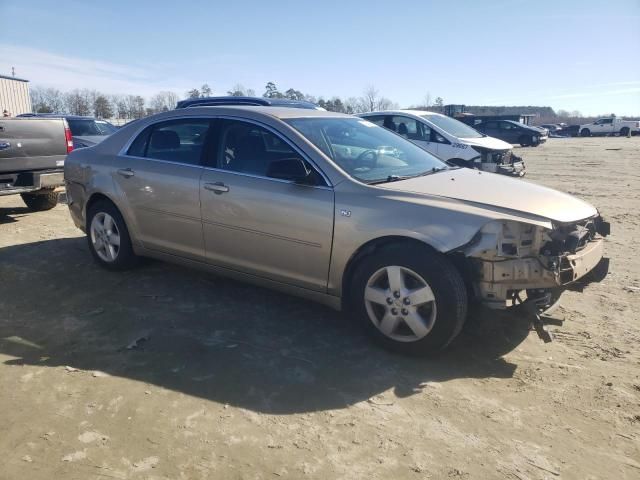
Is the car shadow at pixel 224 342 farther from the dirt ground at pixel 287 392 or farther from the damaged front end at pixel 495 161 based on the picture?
the damaged front end at pixel 495 161

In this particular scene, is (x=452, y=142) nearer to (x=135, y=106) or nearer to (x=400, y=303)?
(x=400, y=303)

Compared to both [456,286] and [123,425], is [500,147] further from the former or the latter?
[123,425]

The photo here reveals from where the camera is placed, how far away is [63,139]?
7.73m

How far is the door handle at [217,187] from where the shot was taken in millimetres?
4047

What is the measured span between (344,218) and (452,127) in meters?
8.49

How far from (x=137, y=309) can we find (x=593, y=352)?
3.60m

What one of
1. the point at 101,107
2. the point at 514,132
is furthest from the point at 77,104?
the point at 514,132

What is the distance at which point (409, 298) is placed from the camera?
330 cm

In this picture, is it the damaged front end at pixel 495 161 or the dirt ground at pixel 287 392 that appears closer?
the dirt ground at pixel 287 392

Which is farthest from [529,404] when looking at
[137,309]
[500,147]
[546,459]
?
[500,147]

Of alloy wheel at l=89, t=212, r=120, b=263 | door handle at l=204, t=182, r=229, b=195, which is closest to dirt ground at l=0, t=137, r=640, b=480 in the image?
alloy wheel at l=89, t=212, r=120, b=263

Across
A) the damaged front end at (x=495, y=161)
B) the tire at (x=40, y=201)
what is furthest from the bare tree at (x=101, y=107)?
the damaged front end at (x=495, y=161)

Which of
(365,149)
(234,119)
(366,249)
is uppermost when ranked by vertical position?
(234,119)

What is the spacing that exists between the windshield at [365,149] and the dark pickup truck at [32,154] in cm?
503
